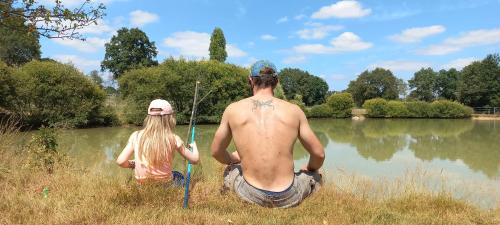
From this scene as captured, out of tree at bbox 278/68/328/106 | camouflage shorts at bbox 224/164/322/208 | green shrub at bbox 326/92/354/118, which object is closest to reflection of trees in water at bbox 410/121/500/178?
camouflage shorts at bbox 224/164/322/208

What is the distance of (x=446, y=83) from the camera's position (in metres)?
60.5

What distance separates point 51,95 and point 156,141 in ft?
65.1

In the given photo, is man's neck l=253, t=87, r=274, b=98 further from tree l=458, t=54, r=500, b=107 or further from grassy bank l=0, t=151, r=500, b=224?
tree l=458, t=54, r=500, b=107

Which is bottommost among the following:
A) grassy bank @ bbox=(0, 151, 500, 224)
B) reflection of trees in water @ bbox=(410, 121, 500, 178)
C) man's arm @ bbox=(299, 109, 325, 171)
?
reflection of trees in water @ bbox=(410, 121, 500, 178)

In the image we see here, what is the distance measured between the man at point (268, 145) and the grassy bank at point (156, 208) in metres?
0.13

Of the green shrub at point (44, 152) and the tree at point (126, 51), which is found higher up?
the tree at point (126, 51)

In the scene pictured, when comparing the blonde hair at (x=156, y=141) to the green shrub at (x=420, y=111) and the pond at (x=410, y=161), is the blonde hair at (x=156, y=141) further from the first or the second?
the green shrub at (x=420, y=111)

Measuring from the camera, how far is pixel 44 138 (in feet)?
18.9

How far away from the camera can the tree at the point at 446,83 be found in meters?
59.9

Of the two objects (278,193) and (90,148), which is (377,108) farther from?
(278,193)

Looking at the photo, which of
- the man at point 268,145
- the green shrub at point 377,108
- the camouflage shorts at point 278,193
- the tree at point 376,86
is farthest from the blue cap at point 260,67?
the tree at point 376,86

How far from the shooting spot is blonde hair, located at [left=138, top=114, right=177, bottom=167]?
11.4ft

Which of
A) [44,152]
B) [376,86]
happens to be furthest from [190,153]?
[376,86]

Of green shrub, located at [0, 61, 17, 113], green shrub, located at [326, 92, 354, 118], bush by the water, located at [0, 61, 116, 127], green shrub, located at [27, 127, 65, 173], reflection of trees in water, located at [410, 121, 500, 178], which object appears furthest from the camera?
green shrub, located at [326, 92, 354, 118]
